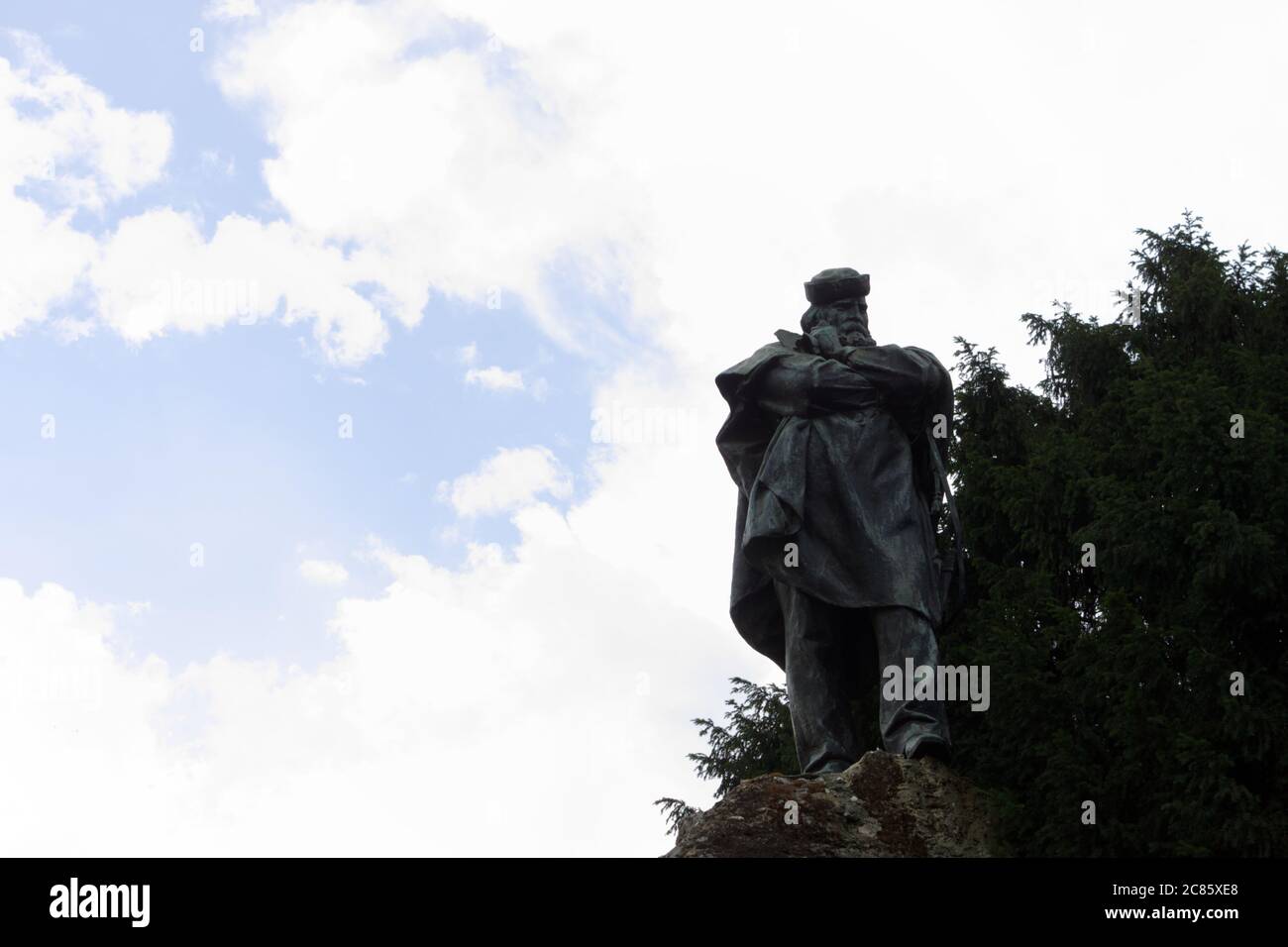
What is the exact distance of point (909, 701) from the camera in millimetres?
6746

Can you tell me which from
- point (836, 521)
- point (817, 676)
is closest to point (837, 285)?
point (836, 521)

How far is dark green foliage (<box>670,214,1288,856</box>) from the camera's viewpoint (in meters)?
13.3

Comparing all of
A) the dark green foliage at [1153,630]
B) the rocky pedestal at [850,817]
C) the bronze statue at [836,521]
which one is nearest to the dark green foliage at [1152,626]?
the dark green foliage at [1153,630]

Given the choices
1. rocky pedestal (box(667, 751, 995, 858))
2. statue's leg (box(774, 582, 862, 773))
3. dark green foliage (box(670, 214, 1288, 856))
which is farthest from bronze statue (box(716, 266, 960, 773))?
dark green foliage (box(670, 214, 1288, 856))

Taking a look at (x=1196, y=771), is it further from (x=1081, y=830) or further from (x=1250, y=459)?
(x=1250, y=459)

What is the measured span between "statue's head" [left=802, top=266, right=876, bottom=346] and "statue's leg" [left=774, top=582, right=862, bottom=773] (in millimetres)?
1171

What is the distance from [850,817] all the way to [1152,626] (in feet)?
28.7

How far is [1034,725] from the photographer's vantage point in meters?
14.4

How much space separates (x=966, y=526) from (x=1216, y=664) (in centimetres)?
474

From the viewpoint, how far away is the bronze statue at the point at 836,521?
6.97 metres

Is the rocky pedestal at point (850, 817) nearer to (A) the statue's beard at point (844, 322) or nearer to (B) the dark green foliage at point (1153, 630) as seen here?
(A) the statue's beard at point (844, 322)

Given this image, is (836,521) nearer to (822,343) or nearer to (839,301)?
(822,343)

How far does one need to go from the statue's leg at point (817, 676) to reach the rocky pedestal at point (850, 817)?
0.53 m
